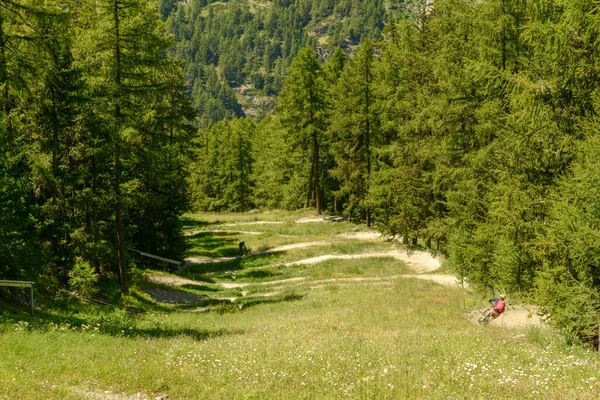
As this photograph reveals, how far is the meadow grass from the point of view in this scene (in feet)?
25.7

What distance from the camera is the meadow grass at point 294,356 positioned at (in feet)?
25.7

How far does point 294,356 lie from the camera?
34.7ft

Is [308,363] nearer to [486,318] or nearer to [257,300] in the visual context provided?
[486,318]

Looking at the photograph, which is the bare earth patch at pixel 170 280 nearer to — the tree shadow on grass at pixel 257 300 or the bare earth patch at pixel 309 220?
the tree shadow on grass at pixel 257 300

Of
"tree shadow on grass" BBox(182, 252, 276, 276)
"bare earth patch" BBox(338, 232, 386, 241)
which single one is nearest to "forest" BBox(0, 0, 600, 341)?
"tree shadow on grass" BBox(182, 252, 276, 276)

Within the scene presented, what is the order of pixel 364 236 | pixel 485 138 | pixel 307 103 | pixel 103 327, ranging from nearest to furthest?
pixel 103 327 < pixel 485 138 < pixel 364 236 < pixel 307 103

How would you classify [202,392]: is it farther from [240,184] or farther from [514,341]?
[240,184]

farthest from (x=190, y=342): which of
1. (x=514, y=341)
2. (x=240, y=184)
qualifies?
(x=240, y=184)

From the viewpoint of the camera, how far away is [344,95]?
141 feet

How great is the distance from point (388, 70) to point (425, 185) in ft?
36.6

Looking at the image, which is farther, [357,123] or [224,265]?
[357,123]

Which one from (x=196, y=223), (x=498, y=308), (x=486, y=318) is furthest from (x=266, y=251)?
(x=498, y=308)

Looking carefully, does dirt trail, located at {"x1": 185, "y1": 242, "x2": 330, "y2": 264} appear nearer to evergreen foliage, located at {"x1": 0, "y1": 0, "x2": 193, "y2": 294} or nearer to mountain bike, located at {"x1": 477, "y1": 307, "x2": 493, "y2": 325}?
evergreen foliage, located at {"x1": 0, "y1": 0, "x2": 193, "y2": 294}

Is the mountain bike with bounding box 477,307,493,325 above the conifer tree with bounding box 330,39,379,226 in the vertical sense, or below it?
below
